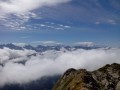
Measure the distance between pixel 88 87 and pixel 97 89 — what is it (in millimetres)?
7769

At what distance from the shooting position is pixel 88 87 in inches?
7825

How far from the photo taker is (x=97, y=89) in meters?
196

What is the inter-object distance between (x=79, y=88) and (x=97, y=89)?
48.9 feet

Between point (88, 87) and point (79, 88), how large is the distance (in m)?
8.42

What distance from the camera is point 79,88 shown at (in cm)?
19562
